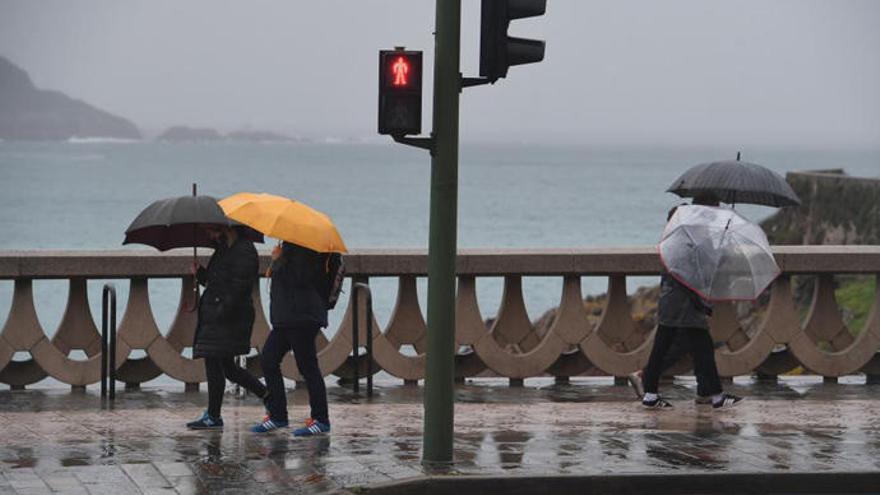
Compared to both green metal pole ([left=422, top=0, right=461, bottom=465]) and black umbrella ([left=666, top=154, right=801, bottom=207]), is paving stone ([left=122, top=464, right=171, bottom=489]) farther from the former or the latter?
black umbrella ([left=666, top=154, right=801, bottom=207])

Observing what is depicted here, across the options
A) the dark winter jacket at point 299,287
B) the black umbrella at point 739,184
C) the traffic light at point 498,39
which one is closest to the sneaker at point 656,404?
the black umbrella at point 739,184

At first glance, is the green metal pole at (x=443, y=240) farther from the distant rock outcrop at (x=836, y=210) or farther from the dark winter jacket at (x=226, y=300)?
the distant rock outcrop at (x=836, y=210)

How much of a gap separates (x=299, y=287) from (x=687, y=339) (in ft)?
12.1

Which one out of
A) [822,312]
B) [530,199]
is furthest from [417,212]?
[822,312]

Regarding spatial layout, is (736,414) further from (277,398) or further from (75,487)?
(75,487)

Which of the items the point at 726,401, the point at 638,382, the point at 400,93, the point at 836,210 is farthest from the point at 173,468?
the point at 836,210

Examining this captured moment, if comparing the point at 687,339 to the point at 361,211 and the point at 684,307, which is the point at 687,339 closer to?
the point at 684,307

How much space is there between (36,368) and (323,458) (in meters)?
4.33

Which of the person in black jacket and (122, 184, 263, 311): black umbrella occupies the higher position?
(122, 184, 263, 311): black umbrella

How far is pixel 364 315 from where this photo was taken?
16422 millimetres

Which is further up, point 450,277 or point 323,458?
point 450,277

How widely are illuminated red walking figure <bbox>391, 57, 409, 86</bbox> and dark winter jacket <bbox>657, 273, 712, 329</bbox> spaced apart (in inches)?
154

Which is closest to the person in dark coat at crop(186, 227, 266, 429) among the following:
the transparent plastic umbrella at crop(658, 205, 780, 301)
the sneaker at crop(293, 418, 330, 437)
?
the sneaker at crop(293, 418, 330, 437)

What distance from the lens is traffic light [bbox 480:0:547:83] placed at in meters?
12.1
